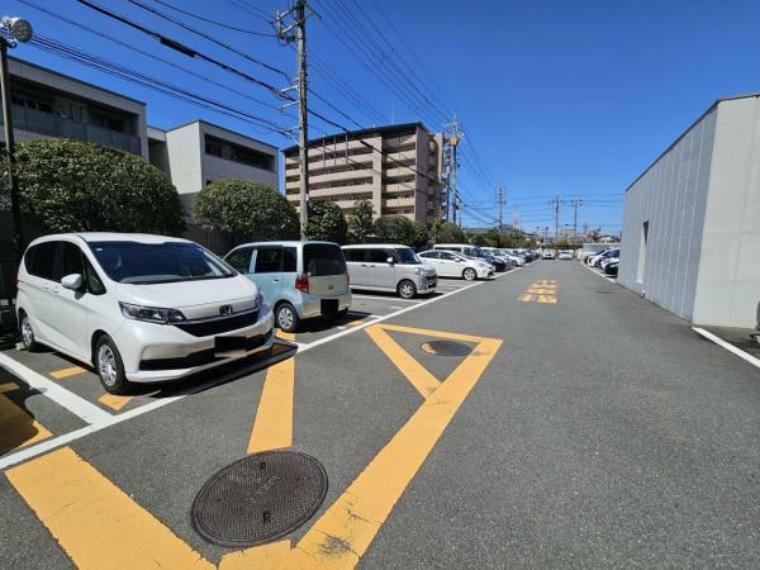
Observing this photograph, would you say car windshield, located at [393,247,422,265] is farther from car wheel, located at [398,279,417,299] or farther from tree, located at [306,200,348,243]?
tree, located at [306,200,348,243]

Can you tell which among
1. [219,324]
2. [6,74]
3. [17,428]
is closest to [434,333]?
[219,324]

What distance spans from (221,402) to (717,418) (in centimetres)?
502

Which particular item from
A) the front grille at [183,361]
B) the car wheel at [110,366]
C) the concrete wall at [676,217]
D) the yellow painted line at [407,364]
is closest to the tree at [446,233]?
the concrete wall at [676,217]

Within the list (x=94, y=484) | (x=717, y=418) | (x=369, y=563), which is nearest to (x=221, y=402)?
(x=94, y=484)

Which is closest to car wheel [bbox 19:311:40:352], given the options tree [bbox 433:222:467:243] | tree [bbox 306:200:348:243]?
tree [bbox 306:200:348:243]

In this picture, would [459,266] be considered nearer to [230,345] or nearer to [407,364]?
[407,364]

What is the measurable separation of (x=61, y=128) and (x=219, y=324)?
68.9 ft

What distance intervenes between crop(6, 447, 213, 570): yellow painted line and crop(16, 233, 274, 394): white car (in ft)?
3.77

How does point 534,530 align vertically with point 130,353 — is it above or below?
below

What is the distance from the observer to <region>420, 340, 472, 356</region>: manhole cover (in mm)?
5691

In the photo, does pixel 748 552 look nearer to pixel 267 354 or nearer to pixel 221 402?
pixel 221 402

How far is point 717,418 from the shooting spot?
3.50 metres

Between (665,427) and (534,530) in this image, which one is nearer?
(534,530)

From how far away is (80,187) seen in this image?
9602mm
